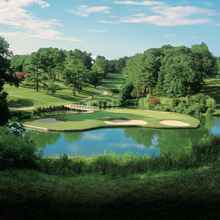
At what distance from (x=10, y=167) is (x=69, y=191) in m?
2.43

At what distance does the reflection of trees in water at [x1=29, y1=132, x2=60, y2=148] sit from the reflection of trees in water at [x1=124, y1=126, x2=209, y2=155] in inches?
252

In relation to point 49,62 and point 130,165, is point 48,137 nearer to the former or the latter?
point 130,165

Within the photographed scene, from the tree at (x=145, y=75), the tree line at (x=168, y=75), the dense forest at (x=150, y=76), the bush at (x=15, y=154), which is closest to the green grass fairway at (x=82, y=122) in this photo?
the dense forest at (x=150, y=76)

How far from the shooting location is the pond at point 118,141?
2130cm

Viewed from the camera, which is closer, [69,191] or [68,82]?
[69,191]

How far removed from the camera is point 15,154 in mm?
8609

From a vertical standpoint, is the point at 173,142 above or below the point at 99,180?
below

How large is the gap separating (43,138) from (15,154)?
17053 mm

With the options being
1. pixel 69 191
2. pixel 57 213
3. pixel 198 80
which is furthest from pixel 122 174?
pixel 198 80

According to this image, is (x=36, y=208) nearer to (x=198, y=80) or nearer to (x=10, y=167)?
(x=10, y=167)

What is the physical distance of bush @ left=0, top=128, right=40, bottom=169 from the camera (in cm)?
833

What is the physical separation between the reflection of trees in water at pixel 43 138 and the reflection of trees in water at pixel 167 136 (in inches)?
252

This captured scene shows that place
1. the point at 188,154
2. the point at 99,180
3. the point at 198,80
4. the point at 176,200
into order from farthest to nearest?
the point at 198,80 < the point at 188,154 < the point at 99,180 < the point at 176,200

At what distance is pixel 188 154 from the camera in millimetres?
11203
